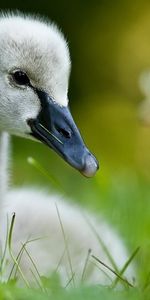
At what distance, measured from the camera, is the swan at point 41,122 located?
314cm

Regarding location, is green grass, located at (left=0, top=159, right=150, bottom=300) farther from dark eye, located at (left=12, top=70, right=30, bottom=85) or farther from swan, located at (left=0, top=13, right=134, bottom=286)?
dark eye, located at (left=12, top=70, right=30, bottom=85)

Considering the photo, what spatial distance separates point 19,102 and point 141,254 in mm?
636

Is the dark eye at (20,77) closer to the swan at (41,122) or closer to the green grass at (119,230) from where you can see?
the swan at (41,122)

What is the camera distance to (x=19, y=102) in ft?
10.6

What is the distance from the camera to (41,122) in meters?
3.21

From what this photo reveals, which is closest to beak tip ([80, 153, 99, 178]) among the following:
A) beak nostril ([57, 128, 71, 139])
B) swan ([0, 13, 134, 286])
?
swan ([0, 13, 134, 286])

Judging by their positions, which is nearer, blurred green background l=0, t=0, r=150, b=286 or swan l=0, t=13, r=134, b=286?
swan l=0, t=13, r=134, b=286

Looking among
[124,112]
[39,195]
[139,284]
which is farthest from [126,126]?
[139,284]

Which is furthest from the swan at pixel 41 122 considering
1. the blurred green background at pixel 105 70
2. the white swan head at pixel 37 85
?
the blurred green background at pixel 105 70

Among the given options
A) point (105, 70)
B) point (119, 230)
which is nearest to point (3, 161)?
point (119, 230)

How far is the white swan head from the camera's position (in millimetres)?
3168

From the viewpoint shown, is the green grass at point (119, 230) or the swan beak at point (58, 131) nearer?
the green grass at point (119, 230)

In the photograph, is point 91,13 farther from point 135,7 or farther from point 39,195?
point 39,195

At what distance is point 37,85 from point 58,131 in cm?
16
